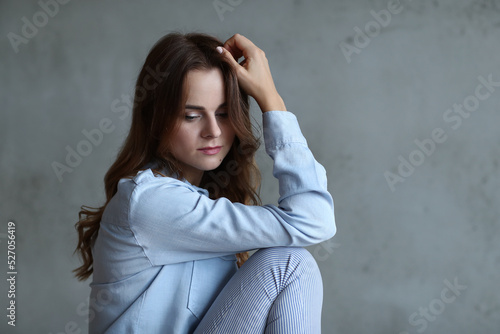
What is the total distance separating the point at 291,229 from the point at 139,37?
56.9 inches

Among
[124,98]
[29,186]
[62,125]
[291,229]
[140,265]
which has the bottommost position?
[29,186]

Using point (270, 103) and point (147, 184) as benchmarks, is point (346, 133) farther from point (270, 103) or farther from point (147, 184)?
point (147, 184)

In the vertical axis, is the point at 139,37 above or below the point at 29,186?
above

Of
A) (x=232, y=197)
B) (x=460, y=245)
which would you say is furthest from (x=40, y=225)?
(x=460, y=245)

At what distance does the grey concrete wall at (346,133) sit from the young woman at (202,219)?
99 centimetres

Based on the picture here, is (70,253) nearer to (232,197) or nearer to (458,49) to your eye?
(232,197)

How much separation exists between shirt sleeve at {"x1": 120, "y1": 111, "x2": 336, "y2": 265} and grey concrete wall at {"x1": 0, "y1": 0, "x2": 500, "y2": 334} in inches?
45.1

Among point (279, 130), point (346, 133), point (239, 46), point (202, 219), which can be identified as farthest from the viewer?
point (346, 133)

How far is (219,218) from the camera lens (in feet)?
3.86

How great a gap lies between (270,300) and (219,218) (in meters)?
0.20

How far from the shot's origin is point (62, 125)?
2.32 m

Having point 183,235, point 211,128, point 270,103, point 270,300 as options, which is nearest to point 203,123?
point 211,128

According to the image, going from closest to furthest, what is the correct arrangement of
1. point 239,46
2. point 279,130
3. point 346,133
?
1. point 279,130
2. point 239,46
3. point 346,133

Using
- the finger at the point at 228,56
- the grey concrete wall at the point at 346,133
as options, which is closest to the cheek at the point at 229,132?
the finger at the point at 228,56
